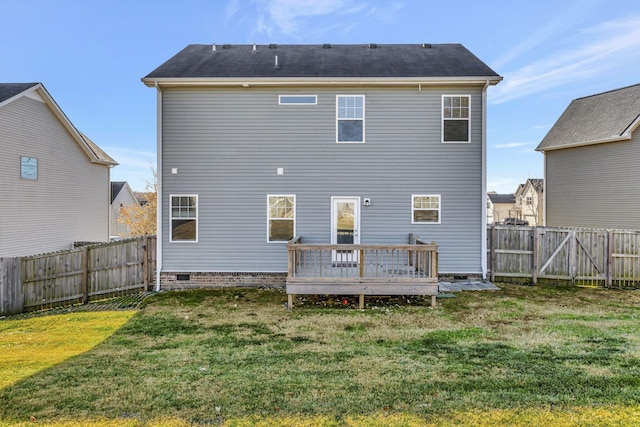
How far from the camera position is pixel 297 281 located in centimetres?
733

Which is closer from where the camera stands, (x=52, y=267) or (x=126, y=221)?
(x=52, y=267)

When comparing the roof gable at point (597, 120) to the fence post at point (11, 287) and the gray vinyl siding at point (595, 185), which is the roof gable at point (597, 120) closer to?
the gray vinyl siding at point (595, 185)

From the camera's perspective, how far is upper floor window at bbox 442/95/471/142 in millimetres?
9406

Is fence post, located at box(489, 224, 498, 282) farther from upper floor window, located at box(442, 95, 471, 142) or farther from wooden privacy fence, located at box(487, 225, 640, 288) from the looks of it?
upper floor window, located at box(442, 95, 471, 142)

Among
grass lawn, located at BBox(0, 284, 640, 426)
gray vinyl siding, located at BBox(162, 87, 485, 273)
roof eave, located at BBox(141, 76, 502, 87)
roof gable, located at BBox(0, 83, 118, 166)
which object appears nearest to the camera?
grass lawn, located at BBox(0, 284, 640, 426)

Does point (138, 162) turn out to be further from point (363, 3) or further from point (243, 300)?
point (243, 300)

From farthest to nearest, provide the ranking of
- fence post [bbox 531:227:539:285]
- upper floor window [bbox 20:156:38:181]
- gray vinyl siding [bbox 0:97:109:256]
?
upper floor window [bbox 20:156:38:181], gray vinyl siding [bbox 0:97:109:256], fence post [bbox 531:227:539:285]

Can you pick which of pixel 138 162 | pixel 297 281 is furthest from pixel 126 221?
pixel 297 281

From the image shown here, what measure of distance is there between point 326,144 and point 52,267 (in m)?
7.86

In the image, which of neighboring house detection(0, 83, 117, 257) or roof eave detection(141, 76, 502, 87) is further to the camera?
neighboring house detection(0, 83, 117, 257)

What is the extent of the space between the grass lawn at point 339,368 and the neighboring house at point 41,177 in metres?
6.03

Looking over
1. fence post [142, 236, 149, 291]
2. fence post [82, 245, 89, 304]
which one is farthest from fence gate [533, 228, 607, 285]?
fence post [82, 245, 89, 304]

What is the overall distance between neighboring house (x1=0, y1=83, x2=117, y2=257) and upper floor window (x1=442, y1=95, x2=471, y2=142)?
46.2ft

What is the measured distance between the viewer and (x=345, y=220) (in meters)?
9.51
